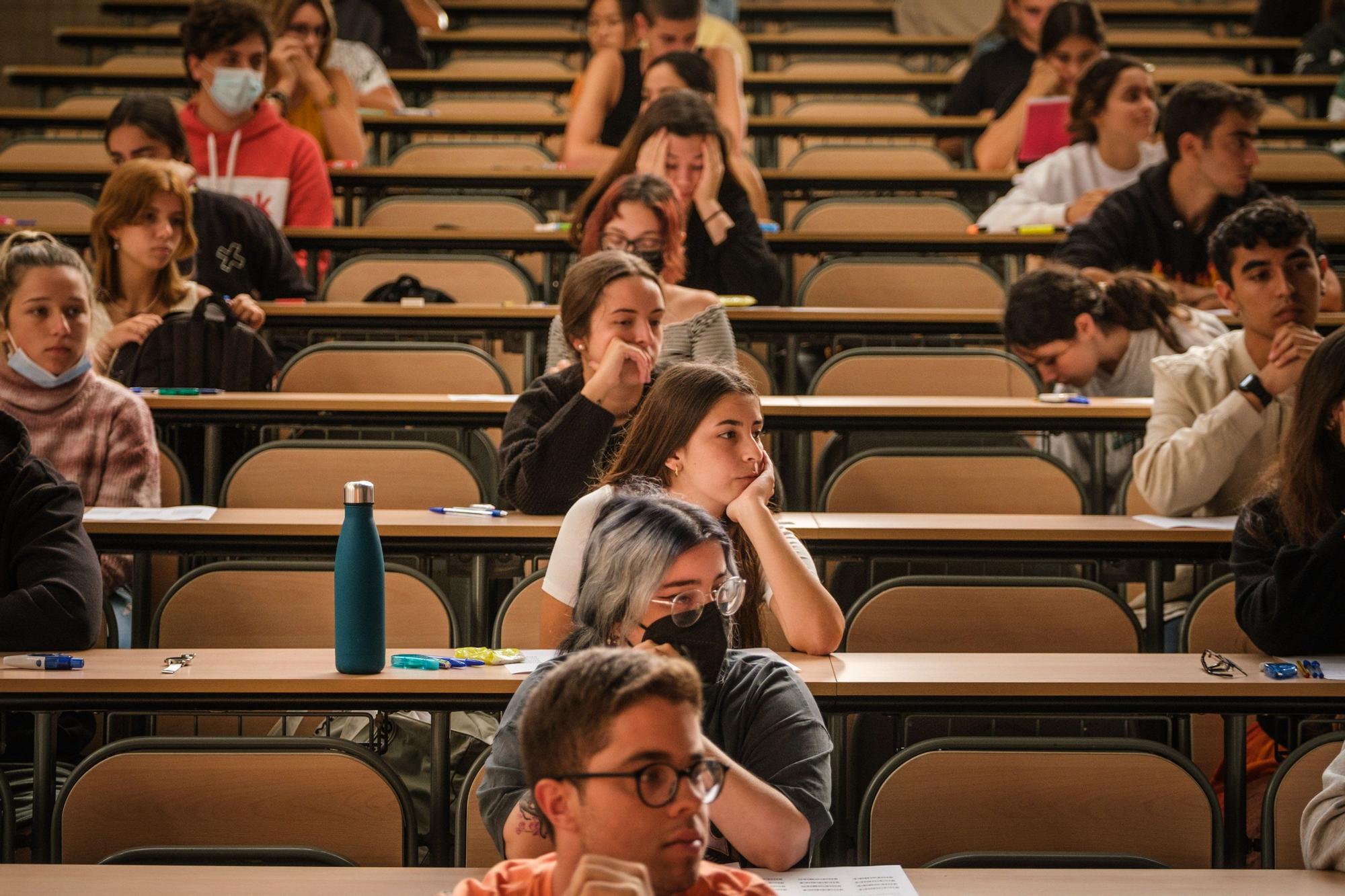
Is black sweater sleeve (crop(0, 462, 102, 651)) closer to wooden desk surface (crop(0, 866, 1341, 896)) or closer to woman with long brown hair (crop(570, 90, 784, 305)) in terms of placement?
wooden desk surface (crop(0, 866, 1341, 896))

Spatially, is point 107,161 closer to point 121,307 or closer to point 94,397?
point 121,307

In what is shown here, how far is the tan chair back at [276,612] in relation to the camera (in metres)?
2.55

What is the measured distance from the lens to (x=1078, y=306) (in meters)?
3.71

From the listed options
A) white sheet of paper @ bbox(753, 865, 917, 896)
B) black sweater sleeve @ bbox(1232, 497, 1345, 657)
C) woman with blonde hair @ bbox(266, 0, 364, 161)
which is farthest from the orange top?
woman with blonde hair @ bbox(266, 0, 364, 161)

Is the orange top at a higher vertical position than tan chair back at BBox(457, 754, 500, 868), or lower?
higher

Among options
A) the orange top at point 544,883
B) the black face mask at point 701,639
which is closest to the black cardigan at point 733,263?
the black face mask at point 701,639

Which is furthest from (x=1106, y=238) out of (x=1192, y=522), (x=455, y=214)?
(x=455, y=214)

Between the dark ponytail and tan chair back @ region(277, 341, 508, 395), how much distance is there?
1309 millimetres

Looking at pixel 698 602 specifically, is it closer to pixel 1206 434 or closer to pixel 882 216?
pixel 1206 434

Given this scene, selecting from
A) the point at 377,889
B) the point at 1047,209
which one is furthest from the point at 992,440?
the point at 377,889

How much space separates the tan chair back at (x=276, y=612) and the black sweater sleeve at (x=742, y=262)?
81.3 inches

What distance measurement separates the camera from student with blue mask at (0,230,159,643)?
10.00 ft

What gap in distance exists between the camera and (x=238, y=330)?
12.3ft

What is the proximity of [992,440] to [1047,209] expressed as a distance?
139 centimetres
